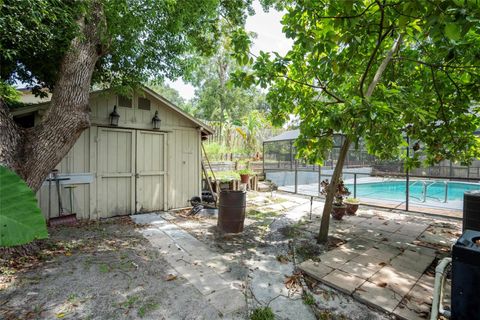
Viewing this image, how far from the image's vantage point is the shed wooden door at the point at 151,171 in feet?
19.8

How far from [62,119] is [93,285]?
243 cm

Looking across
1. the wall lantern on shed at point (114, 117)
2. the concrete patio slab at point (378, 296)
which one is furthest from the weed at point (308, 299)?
the wall lantern on shed at point (114, 117)

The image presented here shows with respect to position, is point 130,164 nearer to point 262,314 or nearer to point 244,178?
point 244,178

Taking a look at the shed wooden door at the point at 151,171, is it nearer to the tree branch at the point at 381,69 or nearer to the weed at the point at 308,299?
the weed at the point at 308,299

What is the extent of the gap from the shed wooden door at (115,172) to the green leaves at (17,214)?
5.79m

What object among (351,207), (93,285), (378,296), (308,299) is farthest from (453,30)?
(351,207)

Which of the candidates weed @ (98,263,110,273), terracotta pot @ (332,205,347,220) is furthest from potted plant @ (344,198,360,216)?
weed @ (98,263,110,273)

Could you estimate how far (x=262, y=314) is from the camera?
7.67 feet

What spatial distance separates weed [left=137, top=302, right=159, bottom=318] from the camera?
237 cm

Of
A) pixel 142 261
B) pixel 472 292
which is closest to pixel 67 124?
pixel 142 261

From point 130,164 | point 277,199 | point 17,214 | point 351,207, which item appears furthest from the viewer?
point 277,199

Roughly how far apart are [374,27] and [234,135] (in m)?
12.6

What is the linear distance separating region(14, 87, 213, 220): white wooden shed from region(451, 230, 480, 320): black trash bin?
19.1 feet

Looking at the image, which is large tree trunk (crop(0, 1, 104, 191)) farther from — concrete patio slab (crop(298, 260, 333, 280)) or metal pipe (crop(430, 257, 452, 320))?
metal pipe (crop(430, 257, 452, 320))
